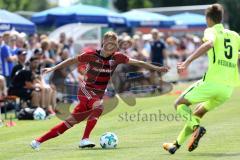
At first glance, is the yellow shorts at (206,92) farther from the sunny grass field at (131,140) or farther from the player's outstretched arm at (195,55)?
the sunny grass field at (131,140)

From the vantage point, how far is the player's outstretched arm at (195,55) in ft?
34.0

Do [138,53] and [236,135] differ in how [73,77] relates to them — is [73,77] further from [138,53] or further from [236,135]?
[236,135]

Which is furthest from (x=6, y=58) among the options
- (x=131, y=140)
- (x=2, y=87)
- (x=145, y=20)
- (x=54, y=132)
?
(x=145, y=20)

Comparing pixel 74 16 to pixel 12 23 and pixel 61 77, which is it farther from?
pixel 61 77

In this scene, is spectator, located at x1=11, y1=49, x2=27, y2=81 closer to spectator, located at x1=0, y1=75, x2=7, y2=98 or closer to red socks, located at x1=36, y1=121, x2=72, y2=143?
spectator, located at x1=0, y1=75, x2=7, y2=98

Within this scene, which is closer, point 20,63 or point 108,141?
point 108,141

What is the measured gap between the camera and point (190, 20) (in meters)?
42.6

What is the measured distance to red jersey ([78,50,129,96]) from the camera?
12430 millimetres

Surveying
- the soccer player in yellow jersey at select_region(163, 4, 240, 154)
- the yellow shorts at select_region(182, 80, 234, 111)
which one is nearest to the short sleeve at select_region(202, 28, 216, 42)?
Result: the soccer player in yellow jersey at select_region(163, 4, 240, 154)

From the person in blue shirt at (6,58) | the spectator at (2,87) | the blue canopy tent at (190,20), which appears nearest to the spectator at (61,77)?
the person in blue shirt at (6,58)

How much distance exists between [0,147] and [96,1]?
91.2 feet

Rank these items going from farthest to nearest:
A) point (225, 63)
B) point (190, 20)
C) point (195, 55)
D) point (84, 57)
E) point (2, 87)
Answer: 1. point (190, 20)
2. point (2, 87)
3. point (84, 57)
4. point (225, 63)
5. point (195, 55)

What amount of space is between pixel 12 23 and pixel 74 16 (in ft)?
Answer: 18.0

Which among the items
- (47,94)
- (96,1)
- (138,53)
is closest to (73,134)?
(47,94)
